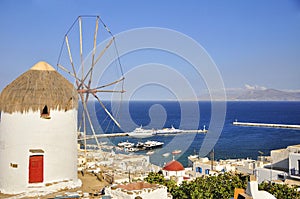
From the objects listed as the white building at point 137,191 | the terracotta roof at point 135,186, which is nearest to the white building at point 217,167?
the terracotta roof at point 135,186

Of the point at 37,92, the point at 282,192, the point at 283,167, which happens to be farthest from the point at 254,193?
the point at 283,167

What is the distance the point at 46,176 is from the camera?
14.1m

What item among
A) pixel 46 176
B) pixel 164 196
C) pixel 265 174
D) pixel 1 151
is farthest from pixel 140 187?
pixel 265 174

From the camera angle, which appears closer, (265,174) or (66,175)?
(66,175)

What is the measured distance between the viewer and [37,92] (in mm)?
14117

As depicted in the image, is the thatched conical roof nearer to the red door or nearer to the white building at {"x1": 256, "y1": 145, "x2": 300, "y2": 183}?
the red door

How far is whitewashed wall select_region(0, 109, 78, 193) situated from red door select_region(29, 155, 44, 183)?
0.41 feet

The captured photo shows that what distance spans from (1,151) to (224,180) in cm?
964

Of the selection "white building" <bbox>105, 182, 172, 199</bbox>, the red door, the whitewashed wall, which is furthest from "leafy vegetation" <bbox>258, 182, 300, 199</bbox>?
the red door

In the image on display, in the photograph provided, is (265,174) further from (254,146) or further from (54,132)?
(254,146)

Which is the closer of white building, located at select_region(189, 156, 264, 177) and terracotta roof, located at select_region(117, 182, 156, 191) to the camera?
terracotta roof, located at select_region(117, 182, 156, 191)

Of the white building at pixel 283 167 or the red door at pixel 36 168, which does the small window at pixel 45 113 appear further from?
the white building at pixel 283 167

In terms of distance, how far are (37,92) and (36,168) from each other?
10.1 ft

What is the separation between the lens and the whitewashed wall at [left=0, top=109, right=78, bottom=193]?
1392 centimetres
